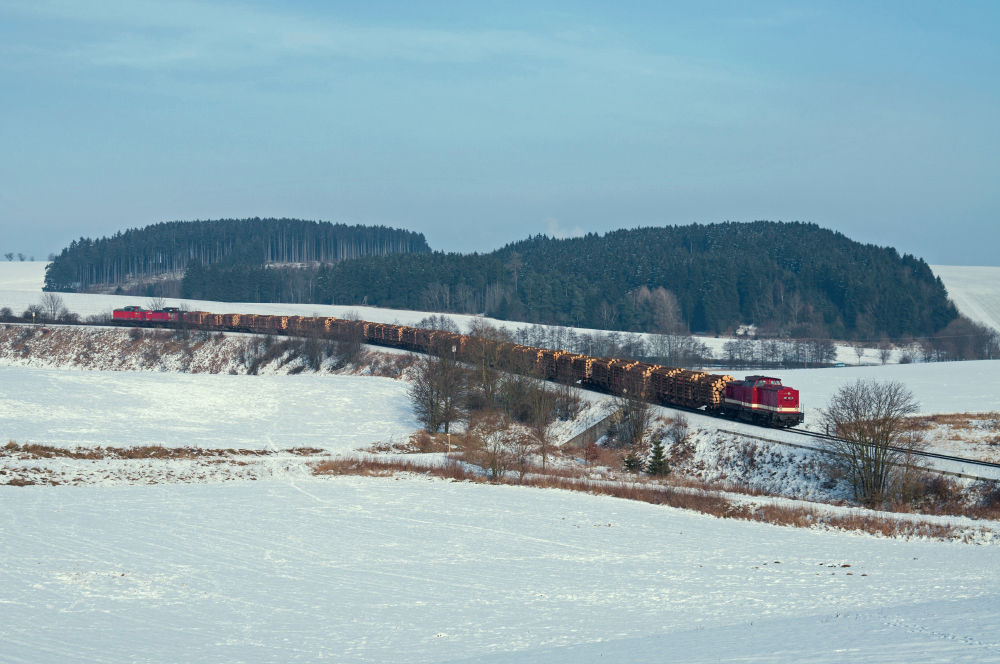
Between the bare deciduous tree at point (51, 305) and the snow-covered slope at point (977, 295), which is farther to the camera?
the snow-covered slope at point (977, 295)

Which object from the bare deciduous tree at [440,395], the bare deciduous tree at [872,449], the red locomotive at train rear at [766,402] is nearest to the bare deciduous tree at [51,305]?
the bare deciduous tree at [440,395]

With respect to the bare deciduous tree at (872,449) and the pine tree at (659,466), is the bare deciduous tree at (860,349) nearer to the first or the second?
the pine tree at (659,466)

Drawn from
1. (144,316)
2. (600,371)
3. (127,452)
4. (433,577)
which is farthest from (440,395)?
(144,316)

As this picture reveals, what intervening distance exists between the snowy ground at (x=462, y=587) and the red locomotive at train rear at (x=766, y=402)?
69.2ft

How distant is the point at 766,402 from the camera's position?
4881 cm

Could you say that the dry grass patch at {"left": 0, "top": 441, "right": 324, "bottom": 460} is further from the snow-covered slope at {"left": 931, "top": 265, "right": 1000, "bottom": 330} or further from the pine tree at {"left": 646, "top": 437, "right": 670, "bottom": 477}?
the snow-covered slope at {"left": 931, "top": 265, "right": 1000, "bottom": 330}

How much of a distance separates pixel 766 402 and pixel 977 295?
164 metres

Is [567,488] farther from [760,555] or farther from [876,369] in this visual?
[876,369]

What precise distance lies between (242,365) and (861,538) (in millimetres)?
83109

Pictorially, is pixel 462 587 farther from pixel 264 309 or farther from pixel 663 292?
pixel 663 292

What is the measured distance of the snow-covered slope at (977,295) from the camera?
166m

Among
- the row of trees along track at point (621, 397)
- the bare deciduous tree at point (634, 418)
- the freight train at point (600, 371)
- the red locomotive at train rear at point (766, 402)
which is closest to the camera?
the row of trees along track at point (621, 397)

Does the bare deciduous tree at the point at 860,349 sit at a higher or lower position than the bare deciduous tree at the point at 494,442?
higher

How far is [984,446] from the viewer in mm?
41719
